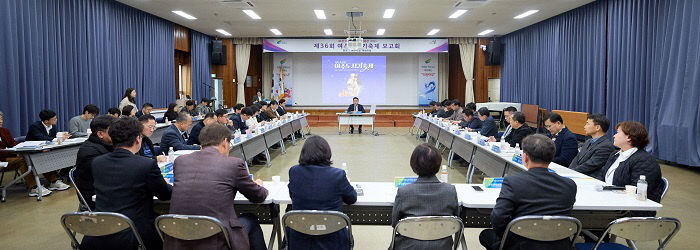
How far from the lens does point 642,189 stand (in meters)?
2.62

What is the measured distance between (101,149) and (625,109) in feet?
27.2

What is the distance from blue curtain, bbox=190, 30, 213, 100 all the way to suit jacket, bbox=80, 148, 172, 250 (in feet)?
34.9

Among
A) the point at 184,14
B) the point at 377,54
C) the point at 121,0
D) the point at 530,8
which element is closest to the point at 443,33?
the point at 377,54

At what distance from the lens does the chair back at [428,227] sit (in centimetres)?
208

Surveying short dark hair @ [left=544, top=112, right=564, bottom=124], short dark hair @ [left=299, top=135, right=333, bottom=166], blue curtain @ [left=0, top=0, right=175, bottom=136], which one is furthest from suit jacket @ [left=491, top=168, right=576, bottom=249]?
blue curtain @ [left=0, top=0, right=175, bottom=136]

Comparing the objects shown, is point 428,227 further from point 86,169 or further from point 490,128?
point 490,128

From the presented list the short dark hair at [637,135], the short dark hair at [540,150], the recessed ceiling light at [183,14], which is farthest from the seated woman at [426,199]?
the recessed ceiling light at [183,14]

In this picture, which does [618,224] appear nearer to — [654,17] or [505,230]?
→ [505,230]

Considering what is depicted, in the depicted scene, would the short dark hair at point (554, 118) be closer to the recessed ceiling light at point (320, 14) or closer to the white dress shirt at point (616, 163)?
the white dress shirt at point (616, 163)

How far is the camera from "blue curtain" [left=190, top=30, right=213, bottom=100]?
1244 cm

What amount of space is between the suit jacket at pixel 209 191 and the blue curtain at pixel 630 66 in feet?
22.2

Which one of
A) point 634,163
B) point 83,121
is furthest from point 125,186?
point 83,121

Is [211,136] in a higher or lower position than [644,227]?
higher

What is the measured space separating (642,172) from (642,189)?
0.77ft
